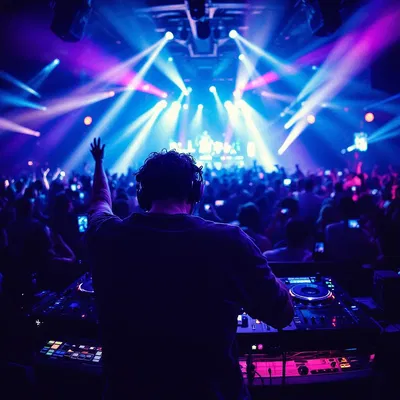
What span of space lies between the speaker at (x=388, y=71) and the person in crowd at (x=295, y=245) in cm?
581

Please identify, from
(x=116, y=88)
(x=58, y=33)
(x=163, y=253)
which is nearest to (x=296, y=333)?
(x=163, y=253)

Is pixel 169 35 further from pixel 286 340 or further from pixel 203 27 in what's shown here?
pixel 286 340

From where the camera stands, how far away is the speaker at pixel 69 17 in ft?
15.2

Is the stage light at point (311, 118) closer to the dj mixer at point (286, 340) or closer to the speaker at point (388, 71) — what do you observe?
the speaker at point (388, 71)

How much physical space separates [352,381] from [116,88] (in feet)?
46.2

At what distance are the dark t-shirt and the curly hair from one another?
110 millimetres

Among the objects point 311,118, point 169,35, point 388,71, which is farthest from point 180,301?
point 311,118

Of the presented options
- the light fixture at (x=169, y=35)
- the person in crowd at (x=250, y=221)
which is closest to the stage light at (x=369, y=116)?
the light fixture at (x=169, y=35)

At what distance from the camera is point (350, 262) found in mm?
2133

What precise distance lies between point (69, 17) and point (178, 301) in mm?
5110

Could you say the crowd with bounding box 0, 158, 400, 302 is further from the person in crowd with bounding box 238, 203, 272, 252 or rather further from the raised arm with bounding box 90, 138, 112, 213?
the raised arm with bounding box 90, 138, 112, 213

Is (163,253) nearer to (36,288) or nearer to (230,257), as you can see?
(230,257)

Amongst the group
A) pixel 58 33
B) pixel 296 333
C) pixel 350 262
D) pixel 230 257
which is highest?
pixel 58 33

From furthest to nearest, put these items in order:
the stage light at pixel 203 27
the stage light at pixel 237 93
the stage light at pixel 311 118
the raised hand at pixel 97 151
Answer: the stage light at pixel 237 93, the stage light at pixel 311 118, the stage light at pixel 203 27, the raised hand at pixel 97 151
